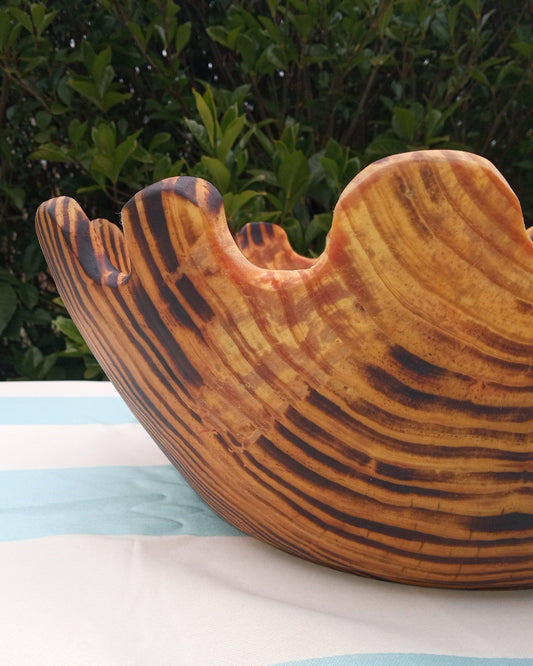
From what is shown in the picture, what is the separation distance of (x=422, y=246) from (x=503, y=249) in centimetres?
3

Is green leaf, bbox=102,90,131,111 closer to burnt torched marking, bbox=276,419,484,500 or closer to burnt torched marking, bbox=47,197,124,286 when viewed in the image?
burnt torched marking, bbox=47,197,124,286

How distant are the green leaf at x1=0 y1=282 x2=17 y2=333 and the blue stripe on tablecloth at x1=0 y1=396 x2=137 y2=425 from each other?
0.53m

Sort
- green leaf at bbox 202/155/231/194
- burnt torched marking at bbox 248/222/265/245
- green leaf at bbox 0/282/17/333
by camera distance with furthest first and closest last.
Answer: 1. green leaf at bbox 0/282/17/333
2. green leaf at bbox 202/155/231/194
3. burnt torched marking at bbox 248/222/265/245

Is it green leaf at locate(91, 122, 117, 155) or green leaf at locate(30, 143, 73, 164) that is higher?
green leaf at locate(91, 122, 117, 155)

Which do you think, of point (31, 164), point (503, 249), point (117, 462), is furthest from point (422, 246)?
point (31, 164)

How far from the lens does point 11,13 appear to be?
1.04m

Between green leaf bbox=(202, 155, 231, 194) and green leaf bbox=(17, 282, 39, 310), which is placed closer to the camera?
green leaf bbox=(202, 155, 231, 194)

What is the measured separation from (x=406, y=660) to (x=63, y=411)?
463mm

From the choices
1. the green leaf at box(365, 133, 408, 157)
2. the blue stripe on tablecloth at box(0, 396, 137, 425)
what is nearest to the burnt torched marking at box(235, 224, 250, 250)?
the blue stripe on tablecloth at box(0, 396, 137, 425)

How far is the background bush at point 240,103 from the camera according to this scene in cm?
97

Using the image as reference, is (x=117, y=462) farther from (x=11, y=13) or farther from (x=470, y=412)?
(x=11, y=13)

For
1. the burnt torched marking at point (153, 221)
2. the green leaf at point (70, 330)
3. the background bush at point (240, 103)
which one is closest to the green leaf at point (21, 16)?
the background bush at point (240, 103)

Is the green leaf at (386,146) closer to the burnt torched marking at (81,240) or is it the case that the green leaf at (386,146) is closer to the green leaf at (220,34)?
the green leaf at (220,34)

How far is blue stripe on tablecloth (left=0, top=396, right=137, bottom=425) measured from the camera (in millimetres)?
605
